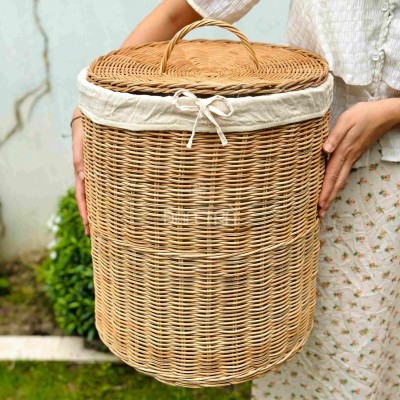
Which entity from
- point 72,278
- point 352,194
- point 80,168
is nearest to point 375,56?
point 352,194

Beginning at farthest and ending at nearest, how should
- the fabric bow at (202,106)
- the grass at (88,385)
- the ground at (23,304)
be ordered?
the ground at (23,304) → the grass at (88,385) → the fabric bow at (202,106)

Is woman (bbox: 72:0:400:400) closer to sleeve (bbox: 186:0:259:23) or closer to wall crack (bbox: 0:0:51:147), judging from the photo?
sleeve (bbox: 186:0:259:23)

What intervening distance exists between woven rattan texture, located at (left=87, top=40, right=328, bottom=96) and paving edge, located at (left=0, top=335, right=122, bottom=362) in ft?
4.55

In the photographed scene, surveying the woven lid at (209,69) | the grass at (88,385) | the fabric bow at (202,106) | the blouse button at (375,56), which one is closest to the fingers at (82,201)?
the woven lid at (209,69)

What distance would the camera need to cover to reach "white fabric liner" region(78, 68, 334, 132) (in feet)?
3.30

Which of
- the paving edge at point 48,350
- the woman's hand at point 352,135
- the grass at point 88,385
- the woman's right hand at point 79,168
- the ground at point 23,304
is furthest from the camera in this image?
the ground at point 23,304

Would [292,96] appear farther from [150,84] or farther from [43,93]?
[43,93]

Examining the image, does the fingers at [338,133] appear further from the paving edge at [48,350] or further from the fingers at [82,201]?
the paving edge at [48,350]

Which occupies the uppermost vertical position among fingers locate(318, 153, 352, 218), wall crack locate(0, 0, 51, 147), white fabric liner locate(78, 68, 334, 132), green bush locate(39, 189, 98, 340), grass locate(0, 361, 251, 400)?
white fabric liner locate(78, 68, 334, 132)

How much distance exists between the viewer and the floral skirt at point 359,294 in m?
1.32

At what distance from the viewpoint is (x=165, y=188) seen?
1.07 metres

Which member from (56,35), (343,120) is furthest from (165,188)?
(56,35)

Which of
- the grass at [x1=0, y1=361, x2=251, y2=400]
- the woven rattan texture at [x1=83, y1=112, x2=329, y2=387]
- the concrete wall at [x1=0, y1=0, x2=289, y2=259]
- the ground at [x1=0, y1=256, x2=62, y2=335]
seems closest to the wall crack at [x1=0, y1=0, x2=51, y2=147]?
the concrete wall at [x1=0, y1=0, x2=289, y2=259]

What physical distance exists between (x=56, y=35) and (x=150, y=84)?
5.21 feet
